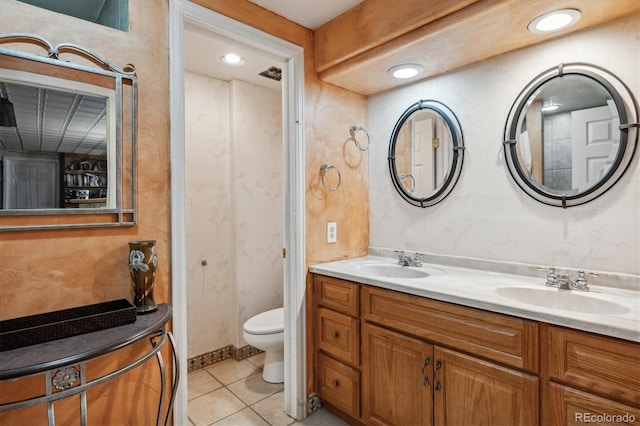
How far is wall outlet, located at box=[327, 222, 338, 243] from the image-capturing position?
7.29 ft

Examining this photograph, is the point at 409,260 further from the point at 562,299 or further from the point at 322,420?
the point at 322,420

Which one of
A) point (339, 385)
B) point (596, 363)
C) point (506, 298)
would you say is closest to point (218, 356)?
point (339, 385)

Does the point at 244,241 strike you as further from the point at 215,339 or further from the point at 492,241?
the point at 492,241

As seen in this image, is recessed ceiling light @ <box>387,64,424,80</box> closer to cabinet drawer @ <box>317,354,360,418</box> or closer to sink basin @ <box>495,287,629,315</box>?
sink basin @ <box>495,287,629,315</box>

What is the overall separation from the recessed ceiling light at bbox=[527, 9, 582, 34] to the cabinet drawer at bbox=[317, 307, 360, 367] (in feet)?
5.45

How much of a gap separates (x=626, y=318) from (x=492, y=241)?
803mm

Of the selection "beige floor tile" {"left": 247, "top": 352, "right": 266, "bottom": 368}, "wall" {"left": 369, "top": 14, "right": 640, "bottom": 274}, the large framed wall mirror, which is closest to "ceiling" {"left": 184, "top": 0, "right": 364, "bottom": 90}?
the large framed wall mirror

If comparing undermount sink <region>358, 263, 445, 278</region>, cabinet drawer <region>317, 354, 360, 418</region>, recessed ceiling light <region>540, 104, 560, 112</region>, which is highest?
recessed ceiling light <region>540, 104, 560, 112</region>

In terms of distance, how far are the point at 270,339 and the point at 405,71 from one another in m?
1.95

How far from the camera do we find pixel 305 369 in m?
2.07

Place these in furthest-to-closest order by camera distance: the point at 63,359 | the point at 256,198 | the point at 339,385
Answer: the point at 256,198 → the point at 339,385 → the point at 63,359

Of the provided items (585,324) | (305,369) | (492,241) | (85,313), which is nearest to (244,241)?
(305,369)

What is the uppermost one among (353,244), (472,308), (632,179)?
(632,179)

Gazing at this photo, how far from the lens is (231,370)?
8.69 ft
